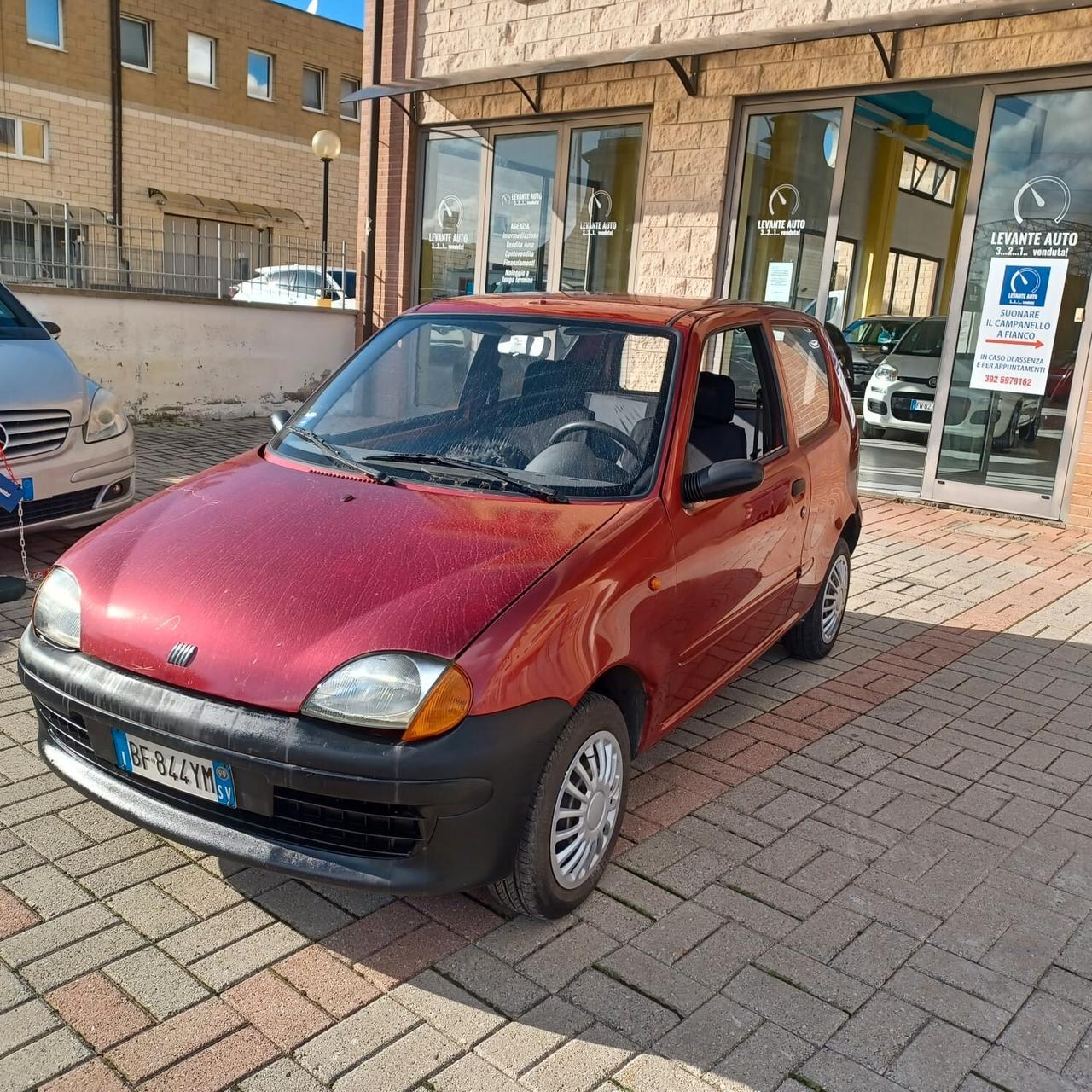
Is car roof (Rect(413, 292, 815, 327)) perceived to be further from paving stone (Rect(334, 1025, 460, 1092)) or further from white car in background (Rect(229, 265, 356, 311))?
white car in background (Rect(229, 265, 356, 311))

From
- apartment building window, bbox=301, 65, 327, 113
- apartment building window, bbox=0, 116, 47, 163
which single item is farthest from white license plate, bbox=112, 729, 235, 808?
apartment building window, bbox=301, 65, 327, 113

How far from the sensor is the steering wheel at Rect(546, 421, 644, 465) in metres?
3.40

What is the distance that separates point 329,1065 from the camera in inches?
91.7

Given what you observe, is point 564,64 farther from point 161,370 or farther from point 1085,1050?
Answer: point 1085,1050

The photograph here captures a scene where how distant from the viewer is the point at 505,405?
361cm

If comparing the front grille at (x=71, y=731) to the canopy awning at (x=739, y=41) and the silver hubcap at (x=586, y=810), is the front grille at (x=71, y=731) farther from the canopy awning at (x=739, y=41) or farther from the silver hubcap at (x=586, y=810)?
the canopy awning at (x=739, y=41)

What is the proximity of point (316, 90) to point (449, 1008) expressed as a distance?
33.6 metres

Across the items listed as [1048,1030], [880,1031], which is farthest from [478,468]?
[1048,1030]

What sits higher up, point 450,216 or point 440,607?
point 450,216

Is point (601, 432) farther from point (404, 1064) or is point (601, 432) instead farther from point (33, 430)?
point (33, 430)

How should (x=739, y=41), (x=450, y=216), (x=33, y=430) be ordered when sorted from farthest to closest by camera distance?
(x=450, y=216), (x=739, y=41), (x=33, y=430)

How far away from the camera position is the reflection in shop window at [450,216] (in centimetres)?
1272

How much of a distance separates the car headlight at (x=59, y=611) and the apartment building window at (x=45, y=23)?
1119 inches

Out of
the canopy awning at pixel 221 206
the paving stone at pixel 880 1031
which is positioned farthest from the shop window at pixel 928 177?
the canopy awning at pixel 221 206
